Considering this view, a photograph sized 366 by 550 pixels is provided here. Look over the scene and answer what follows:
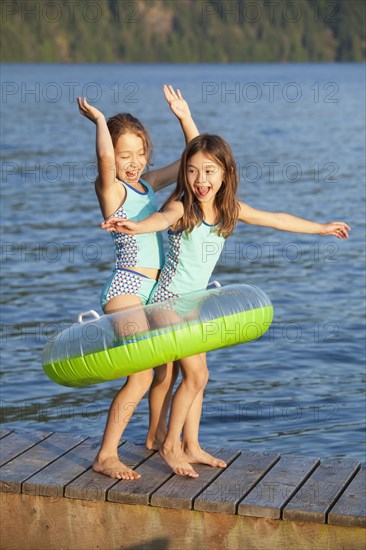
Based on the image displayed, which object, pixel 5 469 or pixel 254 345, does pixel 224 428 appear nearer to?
pixel 254 345

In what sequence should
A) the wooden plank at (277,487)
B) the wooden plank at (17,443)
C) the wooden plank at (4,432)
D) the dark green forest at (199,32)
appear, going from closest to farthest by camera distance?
the wooden plank at (277,487) < the wooden plank at (17,443) < the wooden plank at (4,432) < the dark green forest at (199,32)

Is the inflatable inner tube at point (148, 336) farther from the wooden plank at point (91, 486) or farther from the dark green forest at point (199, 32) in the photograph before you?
the dark green forest at point (199, 32)

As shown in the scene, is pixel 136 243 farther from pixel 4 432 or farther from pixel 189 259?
pixel 4 432

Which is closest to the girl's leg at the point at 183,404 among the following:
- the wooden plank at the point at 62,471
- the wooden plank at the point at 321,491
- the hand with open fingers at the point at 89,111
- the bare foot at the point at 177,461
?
the bare foot at the point at 177,461

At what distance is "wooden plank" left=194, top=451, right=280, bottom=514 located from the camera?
5031mm

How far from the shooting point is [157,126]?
37406 millimetres

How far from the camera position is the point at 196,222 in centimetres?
525

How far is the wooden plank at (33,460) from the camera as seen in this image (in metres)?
5.38

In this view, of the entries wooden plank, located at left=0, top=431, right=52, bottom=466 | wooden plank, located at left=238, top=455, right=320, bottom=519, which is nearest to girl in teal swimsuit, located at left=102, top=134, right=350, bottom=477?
wooden plank, located at left=238, top=455, right=320, bottom=519

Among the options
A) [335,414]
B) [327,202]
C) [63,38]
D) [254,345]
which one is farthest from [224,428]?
[63,38]

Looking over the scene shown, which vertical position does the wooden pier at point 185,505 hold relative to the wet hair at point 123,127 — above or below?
below

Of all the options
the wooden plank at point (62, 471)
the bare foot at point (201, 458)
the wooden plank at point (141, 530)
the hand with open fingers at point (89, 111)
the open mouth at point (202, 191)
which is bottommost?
the wooden plank at point (141, 530)

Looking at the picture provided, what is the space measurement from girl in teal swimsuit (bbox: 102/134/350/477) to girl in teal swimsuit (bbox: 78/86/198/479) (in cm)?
11

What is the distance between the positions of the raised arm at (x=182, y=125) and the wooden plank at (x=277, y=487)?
4.93 feet
